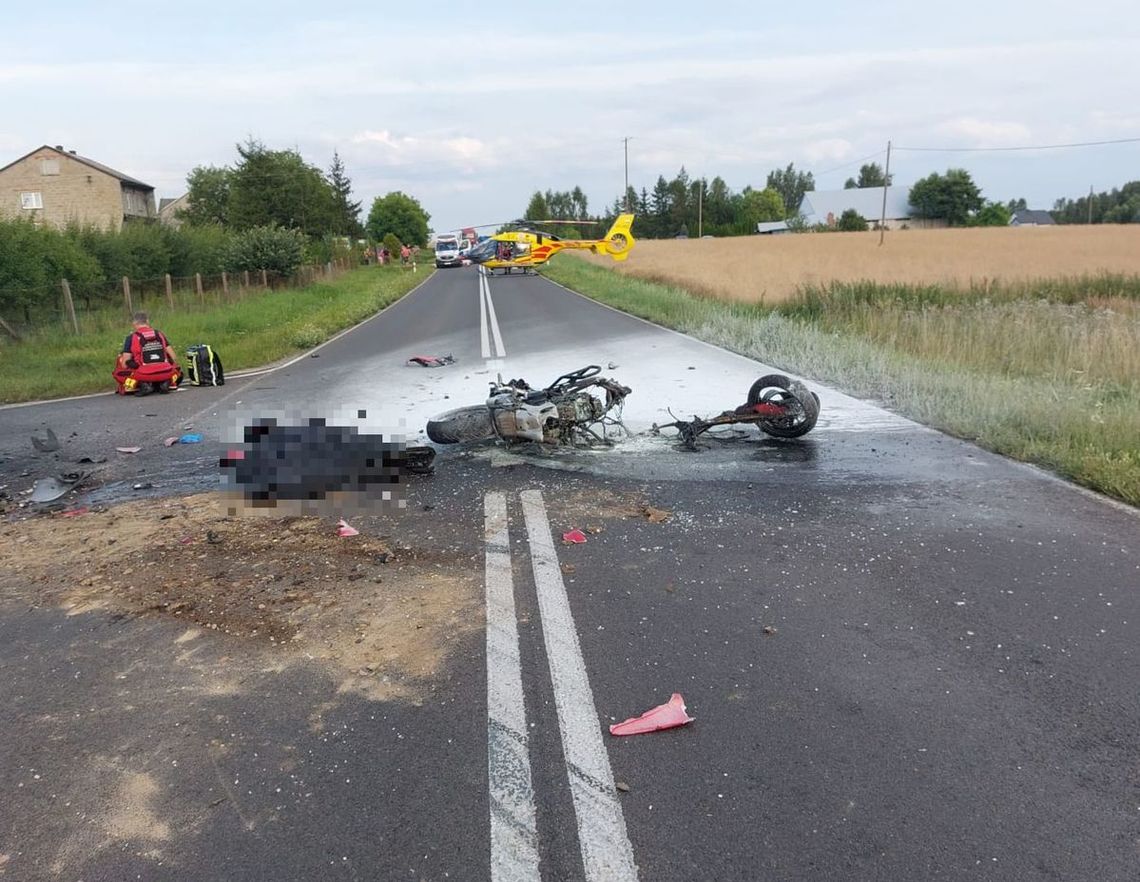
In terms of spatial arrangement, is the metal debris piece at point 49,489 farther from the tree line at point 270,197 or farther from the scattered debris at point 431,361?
the tree line at point 270,197

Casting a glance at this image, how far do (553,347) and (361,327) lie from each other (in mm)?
8111

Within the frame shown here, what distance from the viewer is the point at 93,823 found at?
2.74 meters

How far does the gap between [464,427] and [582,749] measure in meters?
4.75

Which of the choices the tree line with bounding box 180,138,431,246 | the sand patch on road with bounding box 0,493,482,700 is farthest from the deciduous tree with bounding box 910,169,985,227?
the sand patch on road with bounding box 0,493,482,700

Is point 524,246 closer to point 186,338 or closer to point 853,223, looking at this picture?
point 186,338

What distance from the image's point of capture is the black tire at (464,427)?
7.49m

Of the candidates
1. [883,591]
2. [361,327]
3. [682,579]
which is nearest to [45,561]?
[682,579]

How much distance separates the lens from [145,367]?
11719 millimetres

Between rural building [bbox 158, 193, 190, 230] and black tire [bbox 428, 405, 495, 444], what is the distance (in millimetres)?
33592

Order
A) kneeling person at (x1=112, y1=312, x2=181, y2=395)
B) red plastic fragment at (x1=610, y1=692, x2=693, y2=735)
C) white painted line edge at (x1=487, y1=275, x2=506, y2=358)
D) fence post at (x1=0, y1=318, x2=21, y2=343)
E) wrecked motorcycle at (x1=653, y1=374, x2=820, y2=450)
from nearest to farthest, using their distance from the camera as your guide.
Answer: red plastic fragment at (x1=610, y1=692, x2=693, y2=735) < wrecked motorcycle at (x1=653, y1=374, x2=820, y2=450) < kneeling person at (x1=112, y1=312, x2=181, y2=395) < white painted line edge at (x1=487, y1=275, x2=506, y2=358) < fence post at (x1=0, y1=318, x2=21, y2=343)

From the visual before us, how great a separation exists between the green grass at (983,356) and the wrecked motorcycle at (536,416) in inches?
137

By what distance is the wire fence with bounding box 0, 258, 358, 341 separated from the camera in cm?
1778

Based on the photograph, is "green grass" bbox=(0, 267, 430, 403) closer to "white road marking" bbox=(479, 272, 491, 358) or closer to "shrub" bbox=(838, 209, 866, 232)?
"white road marking" bbox=(479, 272, 491, 358)

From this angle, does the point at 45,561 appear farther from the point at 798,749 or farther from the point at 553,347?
the point at 553,347
